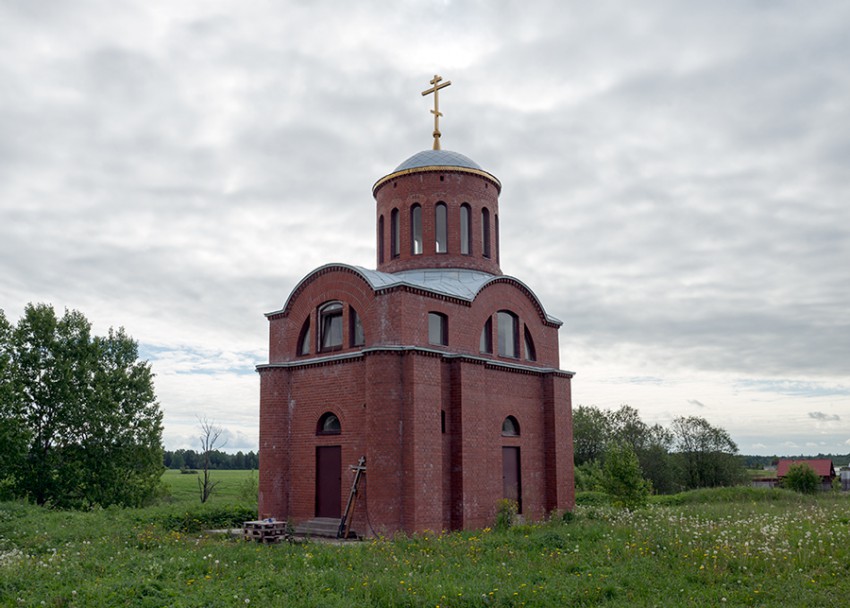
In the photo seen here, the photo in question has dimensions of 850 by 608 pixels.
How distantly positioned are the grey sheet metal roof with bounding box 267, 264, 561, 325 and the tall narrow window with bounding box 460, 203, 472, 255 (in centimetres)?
81

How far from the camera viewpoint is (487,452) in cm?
1923

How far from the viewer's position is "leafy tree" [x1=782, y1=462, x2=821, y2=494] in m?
40.5

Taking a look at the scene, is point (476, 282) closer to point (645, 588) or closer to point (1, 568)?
point (645, 588)

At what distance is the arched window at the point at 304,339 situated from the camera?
66.6 feet

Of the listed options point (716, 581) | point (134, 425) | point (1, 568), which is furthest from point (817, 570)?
point (134, 425)

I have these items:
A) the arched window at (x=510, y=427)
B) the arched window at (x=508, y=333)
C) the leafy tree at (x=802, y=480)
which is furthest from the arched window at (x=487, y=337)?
the leafy tree at (x=802, y=480)

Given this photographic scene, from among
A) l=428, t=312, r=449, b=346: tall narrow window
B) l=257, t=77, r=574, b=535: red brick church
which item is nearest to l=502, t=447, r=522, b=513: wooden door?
l=257, t=77, r=574, b=535: red brick church

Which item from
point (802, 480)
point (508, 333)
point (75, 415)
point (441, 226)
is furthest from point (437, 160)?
point (802, 480)

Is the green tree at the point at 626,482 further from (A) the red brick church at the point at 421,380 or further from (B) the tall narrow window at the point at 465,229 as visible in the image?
(B) the tall narrow window at the point at 465,229

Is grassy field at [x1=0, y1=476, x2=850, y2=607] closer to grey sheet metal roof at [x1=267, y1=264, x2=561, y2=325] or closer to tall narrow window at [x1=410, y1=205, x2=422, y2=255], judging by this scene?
grey sheet metal roof at [x1=267, y1=264, x2=561, y2=325]

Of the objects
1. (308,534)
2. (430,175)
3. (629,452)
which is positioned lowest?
(308,534)

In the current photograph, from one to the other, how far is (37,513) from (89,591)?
12079 millimetres

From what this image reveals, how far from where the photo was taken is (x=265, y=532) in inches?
648

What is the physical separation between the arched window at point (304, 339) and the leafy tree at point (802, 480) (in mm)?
33160
